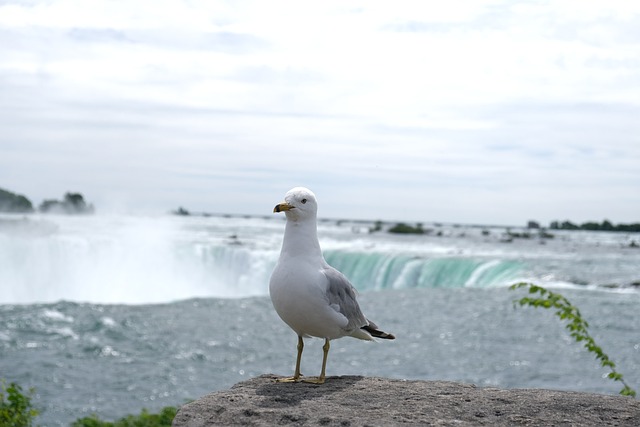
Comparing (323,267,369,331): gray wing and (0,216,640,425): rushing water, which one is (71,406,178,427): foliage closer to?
(0,216,640,425): rushing water

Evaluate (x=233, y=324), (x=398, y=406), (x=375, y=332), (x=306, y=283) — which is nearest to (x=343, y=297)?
(x=306, y=283)

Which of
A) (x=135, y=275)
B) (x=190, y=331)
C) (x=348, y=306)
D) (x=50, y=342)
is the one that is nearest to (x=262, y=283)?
(x=135, y=275)

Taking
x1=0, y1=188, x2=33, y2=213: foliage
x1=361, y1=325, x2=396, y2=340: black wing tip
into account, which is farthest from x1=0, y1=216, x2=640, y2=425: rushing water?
x1=0, y1=188, x2=33, y2=213: foliage

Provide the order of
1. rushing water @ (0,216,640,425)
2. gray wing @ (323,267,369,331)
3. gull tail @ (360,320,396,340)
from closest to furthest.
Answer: gray wing @ (323,267,369,331)
gull tail @ (360,320,396,340)
rushing water @ (0,216,640,425)

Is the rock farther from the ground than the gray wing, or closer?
closer

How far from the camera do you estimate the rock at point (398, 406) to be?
10.1 ft

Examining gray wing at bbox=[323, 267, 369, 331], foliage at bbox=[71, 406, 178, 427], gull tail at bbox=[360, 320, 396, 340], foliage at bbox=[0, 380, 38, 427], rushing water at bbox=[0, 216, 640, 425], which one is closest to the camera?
gray wing at bbox=[323, 267, 369, 331]

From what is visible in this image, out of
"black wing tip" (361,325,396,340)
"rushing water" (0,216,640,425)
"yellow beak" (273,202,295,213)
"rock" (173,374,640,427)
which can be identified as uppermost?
"yellow beak" (273,202,295,213)

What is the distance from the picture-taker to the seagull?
3480mm

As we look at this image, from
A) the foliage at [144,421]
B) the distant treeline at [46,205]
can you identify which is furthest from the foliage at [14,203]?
the foliage at [144,421]

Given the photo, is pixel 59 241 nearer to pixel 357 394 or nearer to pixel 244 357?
pixel 244 357

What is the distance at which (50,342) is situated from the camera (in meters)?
13.3

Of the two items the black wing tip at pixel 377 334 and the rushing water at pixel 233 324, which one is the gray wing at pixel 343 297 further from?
the rushing water at pixel 233 324

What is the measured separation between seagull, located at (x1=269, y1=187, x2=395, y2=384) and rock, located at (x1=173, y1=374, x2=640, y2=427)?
232 mm
